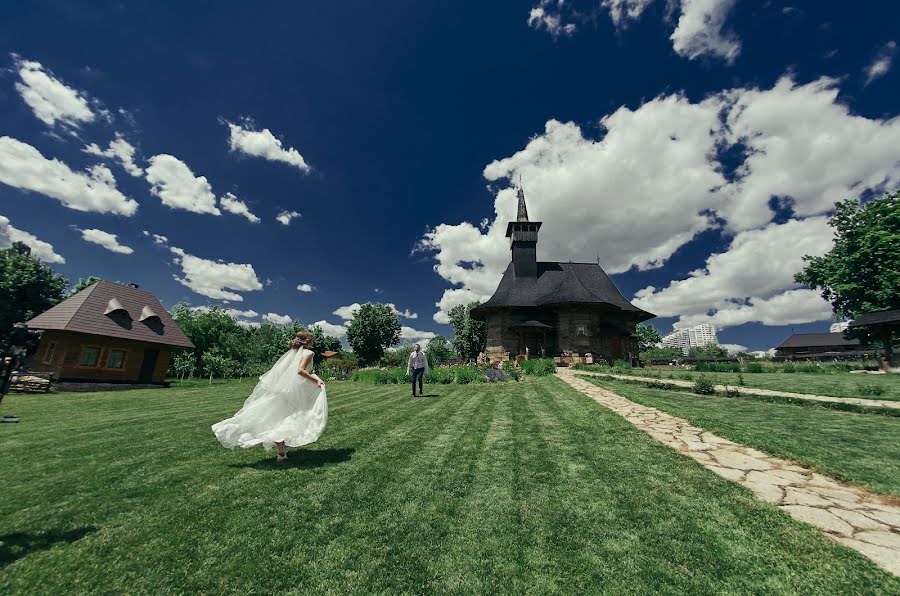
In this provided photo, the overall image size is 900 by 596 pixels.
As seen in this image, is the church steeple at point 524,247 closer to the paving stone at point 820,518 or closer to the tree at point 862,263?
the tree at point 862,263

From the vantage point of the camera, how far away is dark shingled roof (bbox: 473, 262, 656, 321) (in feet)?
90.6

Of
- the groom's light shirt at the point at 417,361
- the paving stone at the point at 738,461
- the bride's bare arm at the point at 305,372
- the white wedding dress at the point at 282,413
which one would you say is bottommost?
the paving stone at the point at 738,461

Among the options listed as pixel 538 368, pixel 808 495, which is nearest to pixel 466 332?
pixel 538 368

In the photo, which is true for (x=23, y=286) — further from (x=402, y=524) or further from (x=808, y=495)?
(x=808, y=495)

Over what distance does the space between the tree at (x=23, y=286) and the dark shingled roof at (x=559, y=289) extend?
1326 inches

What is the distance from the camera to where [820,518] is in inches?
119

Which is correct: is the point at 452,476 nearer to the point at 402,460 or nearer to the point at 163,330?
the point at 402,460

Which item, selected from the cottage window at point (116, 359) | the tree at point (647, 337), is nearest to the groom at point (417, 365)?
the cottage window at point (116, 359)

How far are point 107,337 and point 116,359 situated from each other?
1.60 meters

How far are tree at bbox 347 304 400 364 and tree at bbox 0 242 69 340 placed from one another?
111 ft

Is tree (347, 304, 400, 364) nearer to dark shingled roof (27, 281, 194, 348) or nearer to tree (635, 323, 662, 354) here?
dark shingled roof (27, 281, 194, 348)

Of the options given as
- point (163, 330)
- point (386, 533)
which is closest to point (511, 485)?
point (386, 533)

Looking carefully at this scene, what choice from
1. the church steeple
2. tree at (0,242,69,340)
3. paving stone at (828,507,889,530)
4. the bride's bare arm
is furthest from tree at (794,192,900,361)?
tree at (0,242,69,340)

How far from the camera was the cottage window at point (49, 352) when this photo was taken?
18.7 metres
